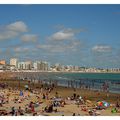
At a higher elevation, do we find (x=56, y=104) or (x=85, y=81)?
(x=85, y=81)

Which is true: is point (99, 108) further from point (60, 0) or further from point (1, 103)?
point (60, 0)

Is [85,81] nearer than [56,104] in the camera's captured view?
No

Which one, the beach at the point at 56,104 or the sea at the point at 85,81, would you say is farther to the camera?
the sea at the point at 85,81

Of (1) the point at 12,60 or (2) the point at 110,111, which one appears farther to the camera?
(1) the point at 12,60

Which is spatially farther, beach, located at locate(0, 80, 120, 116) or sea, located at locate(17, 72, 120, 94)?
sea, located at locate(17, 72, 120, 94)

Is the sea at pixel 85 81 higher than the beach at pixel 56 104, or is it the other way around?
the sea at pixel 85 81

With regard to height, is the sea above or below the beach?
above

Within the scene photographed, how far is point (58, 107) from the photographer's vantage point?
2362 centimetres

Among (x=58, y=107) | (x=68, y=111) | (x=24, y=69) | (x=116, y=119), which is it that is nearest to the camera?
(x=116, y=119)

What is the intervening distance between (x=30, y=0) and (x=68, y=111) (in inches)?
427

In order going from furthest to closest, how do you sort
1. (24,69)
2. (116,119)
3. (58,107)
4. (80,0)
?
1. (24,69)
2. (58,107)
3. (80,0)
4. (116,119)

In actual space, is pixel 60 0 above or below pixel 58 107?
above

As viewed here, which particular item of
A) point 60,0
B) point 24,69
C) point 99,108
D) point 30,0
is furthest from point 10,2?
point 24,69

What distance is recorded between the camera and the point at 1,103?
81.2ft
